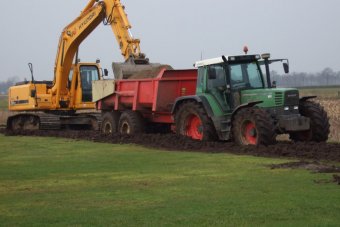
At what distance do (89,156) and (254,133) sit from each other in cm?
446

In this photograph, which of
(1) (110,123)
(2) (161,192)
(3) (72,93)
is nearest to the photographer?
(2) (161,192)

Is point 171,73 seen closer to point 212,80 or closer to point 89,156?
point 212,80

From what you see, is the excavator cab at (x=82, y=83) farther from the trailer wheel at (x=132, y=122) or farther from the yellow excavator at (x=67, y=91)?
the trailer wheel at (x=132, y=122)

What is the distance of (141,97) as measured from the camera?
22203mm

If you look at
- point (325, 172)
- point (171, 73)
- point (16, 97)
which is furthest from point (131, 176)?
point (16, 97)

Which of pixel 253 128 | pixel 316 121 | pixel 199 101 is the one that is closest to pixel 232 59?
pixel 199 101

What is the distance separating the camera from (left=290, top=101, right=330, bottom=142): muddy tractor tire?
700 inches

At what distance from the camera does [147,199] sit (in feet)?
33.2

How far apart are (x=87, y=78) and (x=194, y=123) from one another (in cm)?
996

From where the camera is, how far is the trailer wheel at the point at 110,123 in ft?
78.7

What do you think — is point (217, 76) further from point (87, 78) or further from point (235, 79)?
point (87, 78)

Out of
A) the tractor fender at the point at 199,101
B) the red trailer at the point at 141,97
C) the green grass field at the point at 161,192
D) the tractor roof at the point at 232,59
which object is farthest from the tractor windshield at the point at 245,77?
the green grass field at the point at 161,192

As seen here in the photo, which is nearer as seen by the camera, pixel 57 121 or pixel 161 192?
pixel 161 192

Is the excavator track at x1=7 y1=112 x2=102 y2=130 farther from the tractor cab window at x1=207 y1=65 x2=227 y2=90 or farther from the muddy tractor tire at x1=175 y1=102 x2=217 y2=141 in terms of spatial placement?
the tractor cab window at x1=207 y1=65 x2=227 y2=90
